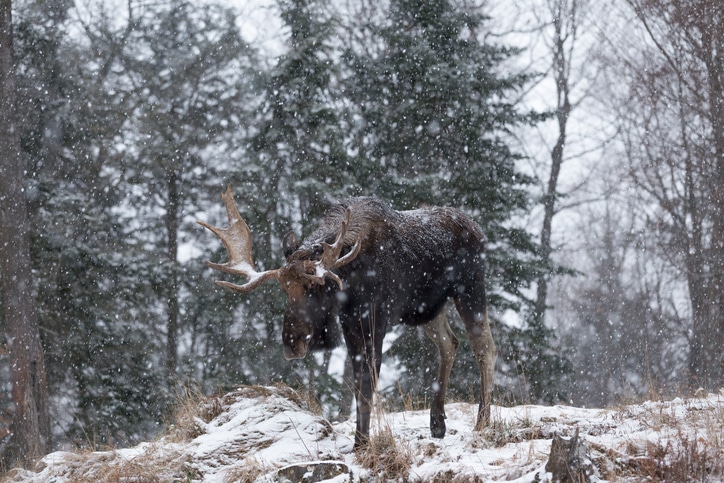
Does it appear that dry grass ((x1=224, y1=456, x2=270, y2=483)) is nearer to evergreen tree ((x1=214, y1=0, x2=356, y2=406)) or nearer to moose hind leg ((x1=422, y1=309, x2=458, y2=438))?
moose hind leg ((x1=422, y1=309, x2=458, y2=438))

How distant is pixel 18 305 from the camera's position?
36.9 ft

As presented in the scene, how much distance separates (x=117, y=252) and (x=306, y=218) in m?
3.85

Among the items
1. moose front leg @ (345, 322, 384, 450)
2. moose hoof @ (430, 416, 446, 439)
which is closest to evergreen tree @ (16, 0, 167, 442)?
moose hoof @ (430, 416, 446, 439)

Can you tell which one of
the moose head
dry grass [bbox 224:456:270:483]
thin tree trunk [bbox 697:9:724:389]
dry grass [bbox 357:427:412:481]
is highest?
thin tree trunk [bbox 697:9:724:389]

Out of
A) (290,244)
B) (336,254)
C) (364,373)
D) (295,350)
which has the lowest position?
(364,373)

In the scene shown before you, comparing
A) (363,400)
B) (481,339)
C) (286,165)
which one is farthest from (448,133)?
(363,400)

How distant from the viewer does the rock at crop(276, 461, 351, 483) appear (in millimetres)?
4797

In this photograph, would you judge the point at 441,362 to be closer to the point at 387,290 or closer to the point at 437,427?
the point at 437,427

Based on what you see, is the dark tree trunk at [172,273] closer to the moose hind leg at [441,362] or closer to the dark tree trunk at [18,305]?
the dark tree trunk at [18,305]

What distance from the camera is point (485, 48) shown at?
1411 cm

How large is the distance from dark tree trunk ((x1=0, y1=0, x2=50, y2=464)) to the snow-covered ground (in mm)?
4792

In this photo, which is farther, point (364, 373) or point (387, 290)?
point (387, 290)

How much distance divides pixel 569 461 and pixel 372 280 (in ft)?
7.38

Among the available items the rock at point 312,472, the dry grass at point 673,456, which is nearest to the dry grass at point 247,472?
the rock at point 312,472
